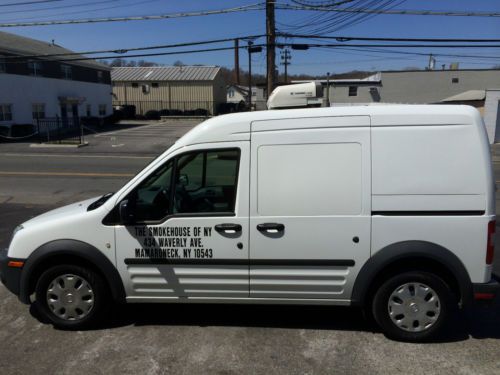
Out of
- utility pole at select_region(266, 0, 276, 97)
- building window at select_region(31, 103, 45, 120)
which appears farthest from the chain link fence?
utility pole at select_region(266, 0, 276, 97)

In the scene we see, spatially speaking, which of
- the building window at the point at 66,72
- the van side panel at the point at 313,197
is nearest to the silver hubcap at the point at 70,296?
the van side panel at the point at 313,197

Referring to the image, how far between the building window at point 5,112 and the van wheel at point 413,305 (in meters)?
33.2

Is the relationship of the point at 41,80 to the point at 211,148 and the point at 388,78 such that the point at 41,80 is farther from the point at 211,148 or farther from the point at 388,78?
the point at 211,148

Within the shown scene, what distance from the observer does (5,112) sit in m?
31.1

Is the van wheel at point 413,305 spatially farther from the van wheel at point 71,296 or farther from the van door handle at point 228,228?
the van wheel at point 71,296

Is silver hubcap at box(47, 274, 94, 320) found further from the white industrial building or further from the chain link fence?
the white industrial building

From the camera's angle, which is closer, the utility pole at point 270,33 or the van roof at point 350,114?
the van roof at point 350,114

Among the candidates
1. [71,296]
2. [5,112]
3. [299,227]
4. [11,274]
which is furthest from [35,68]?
[299,227]

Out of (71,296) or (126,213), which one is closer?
(126,213)

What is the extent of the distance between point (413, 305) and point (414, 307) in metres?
0.02

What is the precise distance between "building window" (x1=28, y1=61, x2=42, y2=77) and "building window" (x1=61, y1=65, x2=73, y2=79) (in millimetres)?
3443

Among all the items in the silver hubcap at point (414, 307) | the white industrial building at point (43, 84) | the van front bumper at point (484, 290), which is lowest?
the silver hubcap at point (414, 307)

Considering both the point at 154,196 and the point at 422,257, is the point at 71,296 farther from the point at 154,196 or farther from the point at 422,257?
Result: the point at 422,257

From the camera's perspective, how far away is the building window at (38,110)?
112 feet
